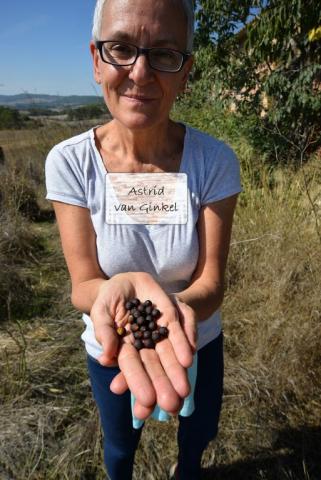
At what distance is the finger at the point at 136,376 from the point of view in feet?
3.29

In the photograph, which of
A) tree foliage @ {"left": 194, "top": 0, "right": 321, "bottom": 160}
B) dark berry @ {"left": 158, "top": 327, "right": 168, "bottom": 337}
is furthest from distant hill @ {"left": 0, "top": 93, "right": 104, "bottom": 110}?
dark berry @ {"left": 158, "top": 327, "right": 168, "bottom": 337}

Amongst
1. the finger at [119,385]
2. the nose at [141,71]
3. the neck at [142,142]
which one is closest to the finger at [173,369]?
the finger at [119,385]

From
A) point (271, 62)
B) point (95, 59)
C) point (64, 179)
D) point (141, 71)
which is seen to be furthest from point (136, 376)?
point (271, 62)

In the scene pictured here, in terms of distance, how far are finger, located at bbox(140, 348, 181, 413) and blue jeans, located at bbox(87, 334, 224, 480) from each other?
1.26 ft

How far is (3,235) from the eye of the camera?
4.68 m

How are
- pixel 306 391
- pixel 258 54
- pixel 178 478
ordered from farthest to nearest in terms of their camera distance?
pixel 258 54 → pixel 306 391 → pixel 178 478

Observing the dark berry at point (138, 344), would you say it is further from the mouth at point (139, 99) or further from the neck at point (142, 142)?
the mouth at point (139, 99)

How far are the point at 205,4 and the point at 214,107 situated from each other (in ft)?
4.96

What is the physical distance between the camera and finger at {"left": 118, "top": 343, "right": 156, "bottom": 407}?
1004mm

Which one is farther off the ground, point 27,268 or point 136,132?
point 136,132

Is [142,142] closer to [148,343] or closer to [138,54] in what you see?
[138,54]

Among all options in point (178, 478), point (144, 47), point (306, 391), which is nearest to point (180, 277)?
point (144, 47)

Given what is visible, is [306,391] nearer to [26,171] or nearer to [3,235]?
[3,235]

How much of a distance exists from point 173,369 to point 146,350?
119 millimetres
